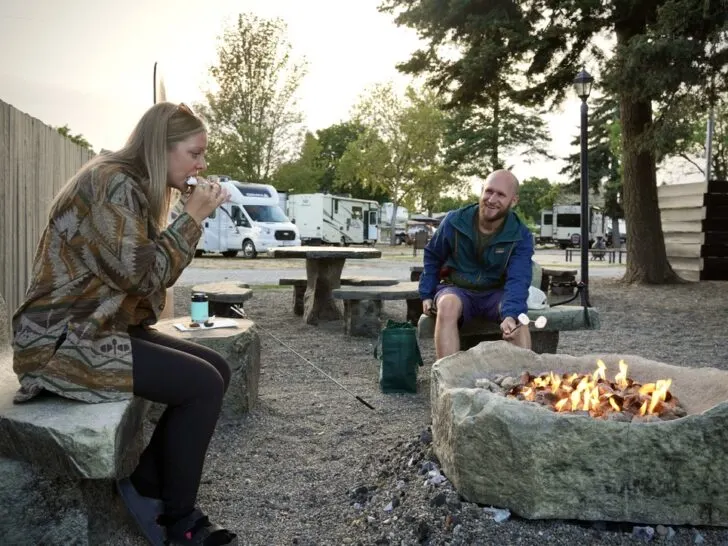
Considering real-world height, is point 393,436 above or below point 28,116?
below

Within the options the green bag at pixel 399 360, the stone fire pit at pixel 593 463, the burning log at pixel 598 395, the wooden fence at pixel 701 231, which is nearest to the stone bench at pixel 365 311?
the green bag at pixel 399 360

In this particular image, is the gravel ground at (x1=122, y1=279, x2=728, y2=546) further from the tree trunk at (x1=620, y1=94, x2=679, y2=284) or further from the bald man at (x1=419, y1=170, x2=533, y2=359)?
the tree trunk at (x1=620, y1=94, x2=679, y2=284)

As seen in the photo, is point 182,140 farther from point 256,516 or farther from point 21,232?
point 21,232

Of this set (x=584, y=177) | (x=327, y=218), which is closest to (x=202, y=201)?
(x=584, y=177)

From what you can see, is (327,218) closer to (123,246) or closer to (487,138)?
(487,138)

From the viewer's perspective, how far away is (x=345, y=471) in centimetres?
356

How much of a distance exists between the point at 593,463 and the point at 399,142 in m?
36.6

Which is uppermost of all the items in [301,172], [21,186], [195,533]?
[301,172]

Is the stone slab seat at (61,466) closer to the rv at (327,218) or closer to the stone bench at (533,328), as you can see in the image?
the stone bench at (533,328)

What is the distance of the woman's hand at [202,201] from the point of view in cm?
252

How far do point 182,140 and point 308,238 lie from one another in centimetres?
2975

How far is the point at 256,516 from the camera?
121 inches

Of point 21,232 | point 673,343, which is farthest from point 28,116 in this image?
point 673,343

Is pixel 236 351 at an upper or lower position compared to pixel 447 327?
lower
